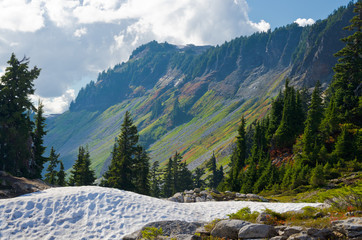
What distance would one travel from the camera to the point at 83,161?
167ft

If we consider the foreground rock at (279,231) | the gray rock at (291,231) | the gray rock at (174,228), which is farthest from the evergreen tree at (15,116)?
the gray rock at (291,231)

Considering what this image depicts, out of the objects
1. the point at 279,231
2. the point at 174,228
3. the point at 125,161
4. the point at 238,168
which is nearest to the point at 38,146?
the point at 125,161

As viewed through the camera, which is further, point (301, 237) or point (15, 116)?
point (15, 116)

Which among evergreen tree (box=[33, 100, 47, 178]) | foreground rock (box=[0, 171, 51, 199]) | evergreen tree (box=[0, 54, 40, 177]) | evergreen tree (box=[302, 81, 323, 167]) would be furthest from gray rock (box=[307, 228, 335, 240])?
evergreen tree (box=[33, 100, 47, 178])

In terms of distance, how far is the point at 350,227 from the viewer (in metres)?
7.29

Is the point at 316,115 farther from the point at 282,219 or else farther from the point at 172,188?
the point at 172,188

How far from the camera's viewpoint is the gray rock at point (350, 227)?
7.13 meters

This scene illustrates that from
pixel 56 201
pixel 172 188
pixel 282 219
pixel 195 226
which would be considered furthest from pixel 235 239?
pixel 172 188

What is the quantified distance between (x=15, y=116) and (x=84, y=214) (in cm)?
2273

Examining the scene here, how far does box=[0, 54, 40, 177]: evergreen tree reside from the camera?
3138cm

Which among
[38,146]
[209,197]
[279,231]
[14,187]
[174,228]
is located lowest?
[209,197]

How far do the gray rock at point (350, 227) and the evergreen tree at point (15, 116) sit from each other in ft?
112

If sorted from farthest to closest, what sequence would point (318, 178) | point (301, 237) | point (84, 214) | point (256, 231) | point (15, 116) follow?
point (15, 116)
point (318, 178)
point (84, 214)
point (256, 231)
point (301, 237)

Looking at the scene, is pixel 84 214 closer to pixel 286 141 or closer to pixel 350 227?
pixel 350 227
